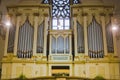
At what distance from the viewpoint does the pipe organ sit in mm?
19438

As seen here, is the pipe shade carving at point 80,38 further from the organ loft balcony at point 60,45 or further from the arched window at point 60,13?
the arched window at point 60,13

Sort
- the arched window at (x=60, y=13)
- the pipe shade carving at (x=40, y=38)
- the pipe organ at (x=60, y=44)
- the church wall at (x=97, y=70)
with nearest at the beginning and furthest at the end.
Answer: the church wall at (x=97, y=70) → the pipe organ at (x=60, y=44) → the pipe shade carving at (x=40, y=38) → the arched window at (x=60, y=13)

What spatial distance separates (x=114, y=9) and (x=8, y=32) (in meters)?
8.04

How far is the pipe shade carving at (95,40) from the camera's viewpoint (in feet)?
65.0

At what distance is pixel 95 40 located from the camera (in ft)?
66.0

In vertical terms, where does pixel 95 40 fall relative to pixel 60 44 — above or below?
above

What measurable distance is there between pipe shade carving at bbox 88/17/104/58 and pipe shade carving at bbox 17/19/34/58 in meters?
4.16

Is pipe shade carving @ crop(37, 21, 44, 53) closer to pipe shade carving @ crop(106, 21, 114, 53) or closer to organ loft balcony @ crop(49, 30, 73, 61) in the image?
organ loft balcony @ crop(49, 30, 73, 61)

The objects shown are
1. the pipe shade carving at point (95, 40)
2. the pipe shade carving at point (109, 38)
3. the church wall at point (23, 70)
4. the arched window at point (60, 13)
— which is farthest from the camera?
the arched window at point (60, 13)

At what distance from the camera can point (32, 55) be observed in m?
19.9

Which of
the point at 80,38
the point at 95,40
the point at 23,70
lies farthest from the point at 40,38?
the point at 95,40

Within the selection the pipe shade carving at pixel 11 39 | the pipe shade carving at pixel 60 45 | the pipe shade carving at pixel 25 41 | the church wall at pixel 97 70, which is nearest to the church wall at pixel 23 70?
the pipe shade carving at pixel 25 41

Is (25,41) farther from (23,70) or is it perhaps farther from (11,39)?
(23,70)

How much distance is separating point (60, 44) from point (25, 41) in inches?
97.8
